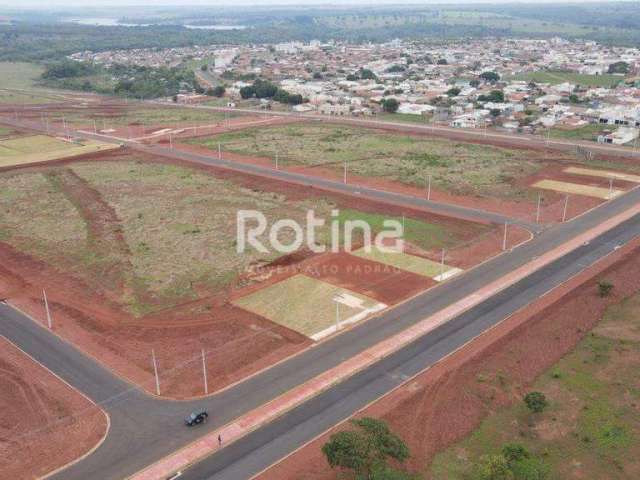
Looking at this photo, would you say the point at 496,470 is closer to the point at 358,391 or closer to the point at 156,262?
the point at 358,391

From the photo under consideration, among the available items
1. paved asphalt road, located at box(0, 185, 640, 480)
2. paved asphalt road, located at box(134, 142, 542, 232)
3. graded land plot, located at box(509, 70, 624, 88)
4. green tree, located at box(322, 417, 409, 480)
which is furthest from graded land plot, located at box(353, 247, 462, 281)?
graded land plot, located at box(509, 70, 624, 88)

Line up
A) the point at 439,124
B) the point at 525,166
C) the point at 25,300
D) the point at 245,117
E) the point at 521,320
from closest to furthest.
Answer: the point at 521,320 < the point at 25,300 < the point at 525,166 < the point at 439,124 < the point at 245,117

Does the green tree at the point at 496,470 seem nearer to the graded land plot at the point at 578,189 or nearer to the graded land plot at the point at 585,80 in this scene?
the graded land plot at the point at 578,189

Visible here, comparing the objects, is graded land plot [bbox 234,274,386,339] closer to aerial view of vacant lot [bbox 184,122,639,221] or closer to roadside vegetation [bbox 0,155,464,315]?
roadside vegetation [bbox 0,155,464,315]

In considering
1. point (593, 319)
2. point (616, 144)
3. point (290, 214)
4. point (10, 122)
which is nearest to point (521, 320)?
point (593, 319)

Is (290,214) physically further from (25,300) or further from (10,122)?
(10,122)

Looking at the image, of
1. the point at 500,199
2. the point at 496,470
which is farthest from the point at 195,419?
the point at 500,199

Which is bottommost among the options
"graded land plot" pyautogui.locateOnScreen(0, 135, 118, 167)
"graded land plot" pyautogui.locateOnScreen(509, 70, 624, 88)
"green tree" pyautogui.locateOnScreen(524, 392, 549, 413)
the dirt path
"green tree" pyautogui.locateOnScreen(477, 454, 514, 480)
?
"graded land plot" pyautogui.locateOnScreen(0, 135, 118, 167)
